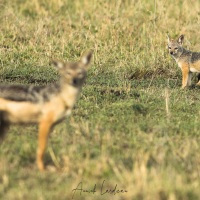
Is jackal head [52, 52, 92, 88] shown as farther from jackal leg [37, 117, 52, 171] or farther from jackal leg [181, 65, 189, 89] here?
jackal leg [181, 65, 189, 89]

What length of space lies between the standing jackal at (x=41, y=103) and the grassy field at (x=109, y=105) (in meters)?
0.35

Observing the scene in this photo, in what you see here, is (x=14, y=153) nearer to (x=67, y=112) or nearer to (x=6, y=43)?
(x=67, y=112)

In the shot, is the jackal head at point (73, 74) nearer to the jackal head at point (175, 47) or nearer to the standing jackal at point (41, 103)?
the standing jackal at point (41, 103)

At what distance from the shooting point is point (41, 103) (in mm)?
6559

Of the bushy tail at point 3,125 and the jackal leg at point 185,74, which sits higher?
the jackal leg at point 185,74

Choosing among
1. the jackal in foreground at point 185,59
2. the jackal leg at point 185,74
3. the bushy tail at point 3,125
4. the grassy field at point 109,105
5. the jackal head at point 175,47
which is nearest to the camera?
the grassy field at point 109,105

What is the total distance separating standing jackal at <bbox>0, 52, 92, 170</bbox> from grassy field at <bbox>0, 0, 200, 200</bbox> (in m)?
0.35

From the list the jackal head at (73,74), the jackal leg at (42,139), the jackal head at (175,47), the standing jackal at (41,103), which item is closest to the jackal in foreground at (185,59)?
the jackal head at (175,47)

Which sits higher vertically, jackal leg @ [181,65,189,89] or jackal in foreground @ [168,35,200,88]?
jackal in foreground @ [168,35,200,88]

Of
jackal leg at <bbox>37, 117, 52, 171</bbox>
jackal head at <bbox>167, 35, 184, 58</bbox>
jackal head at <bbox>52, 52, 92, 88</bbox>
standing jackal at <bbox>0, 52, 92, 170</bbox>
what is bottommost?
jackal leg at <bbox>37, 117, 52, 171</bbox>

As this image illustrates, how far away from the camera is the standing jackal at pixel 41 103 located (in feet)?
21.2

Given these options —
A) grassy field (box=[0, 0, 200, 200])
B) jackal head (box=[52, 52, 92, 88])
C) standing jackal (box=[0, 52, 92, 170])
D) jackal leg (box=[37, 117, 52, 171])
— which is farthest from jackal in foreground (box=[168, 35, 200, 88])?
jackal leg (box=[37, 117, 52, 171])

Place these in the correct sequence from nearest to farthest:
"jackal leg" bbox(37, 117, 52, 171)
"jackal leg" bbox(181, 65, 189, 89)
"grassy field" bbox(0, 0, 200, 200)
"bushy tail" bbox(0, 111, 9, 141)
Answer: "grassy field" bbox(0, 0, 200, 200) < "jackal leg" bbox(37, 117, 52, 171) < "bushy tail" bbox(0, 111, 9, 141) < "jackal leg" bbox(181, 65, 189, 89)

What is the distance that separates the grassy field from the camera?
5922 millimetres
